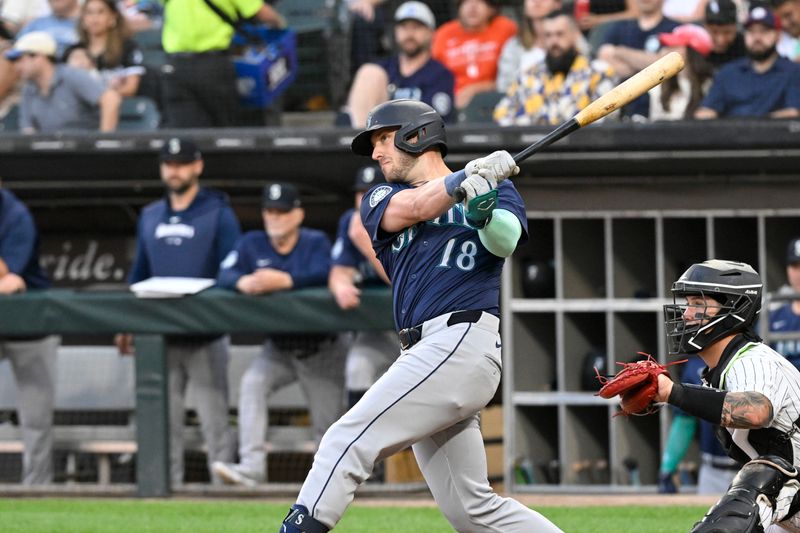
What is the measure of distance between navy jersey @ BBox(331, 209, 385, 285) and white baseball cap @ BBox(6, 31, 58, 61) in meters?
2.97

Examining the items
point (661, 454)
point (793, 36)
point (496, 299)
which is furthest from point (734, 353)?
point (793, 36)

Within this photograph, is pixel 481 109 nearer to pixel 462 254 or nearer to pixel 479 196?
pixel 462 254

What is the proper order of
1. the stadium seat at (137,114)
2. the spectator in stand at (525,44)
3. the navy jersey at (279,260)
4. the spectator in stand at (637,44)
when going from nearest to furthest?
1. the navy jersey at (279,260)
2. the spectator in stand at (637,44)
3. the spectator in stand at (525,44)
4. the stadium seat at (137,114)

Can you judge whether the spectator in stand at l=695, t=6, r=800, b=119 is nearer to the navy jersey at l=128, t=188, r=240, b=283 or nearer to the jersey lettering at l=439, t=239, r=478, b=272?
the navy jersey at l=128, t=188, r=240, b=283

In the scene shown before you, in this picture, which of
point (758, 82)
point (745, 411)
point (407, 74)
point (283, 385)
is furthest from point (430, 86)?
point (745, 411)

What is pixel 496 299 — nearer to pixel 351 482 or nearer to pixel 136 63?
pixel 351 482

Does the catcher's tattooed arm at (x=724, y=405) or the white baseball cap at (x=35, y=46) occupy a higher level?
the white baseball cap at (x=35, y=46)

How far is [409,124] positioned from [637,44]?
17.3 feet

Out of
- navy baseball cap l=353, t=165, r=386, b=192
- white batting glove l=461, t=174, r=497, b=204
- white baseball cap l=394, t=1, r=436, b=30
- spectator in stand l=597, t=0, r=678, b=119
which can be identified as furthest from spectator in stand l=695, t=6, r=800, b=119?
white batting glove l=461, t=174, r=497, b=204

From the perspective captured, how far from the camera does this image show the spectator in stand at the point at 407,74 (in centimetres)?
907

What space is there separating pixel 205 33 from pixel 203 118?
2.00ft

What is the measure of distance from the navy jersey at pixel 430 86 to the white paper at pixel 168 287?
1.95m

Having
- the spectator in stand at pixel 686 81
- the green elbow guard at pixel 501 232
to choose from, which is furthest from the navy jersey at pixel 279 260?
the green elbow guard at pixel 501 232

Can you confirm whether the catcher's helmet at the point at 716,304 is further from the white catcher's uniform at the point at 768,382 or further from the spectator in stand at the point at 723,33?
the spectator in stand at the point at 723,33
